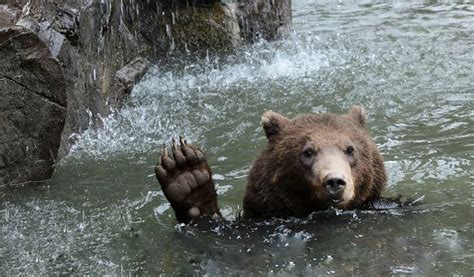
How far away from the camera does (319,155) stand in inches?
191

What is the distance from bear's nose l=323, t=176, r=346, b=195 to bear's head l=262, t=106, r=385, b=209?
2.1 inches

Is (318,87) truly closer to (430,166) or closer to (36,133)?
(430,166)

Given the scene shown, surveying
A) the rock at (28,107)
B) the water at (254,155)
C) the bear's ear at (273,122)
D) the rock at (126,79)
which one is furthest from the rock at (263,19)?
the bear's ear at (273,122)

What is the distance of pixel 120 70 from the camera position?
9328 mm

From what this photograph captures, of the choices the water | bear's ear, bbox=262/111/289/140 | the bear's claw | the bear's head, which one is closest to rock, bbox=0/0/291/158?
the water

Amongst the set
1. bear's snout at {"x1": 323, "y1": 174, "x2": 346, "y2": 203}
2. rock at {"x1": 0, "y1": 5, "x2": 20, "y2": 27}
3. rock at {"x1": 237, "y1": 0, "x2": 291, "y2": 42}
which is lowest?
rock at {"x1": 237, "y1": 0, "x2": 291, "y2": 42}

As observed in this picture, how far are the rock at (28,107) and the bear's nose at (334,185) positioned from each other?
9.46 feet

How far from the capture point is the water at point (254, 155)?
4605mm

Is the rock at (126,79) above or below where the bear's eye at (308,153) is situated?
below

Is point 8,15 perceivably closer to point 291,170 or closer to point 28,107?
point 28,107

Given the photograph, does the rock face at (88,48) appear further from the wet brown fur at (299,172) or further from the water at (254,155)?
the wet brown fur at (299,172)

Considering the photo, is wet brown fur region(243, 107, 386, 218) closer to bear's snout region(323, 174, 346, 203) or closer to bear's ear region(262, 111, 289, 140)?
bear's ear region(262, 111, 289, 140)

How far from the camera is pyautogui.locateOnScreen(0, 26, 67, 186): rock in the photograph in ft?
20.8

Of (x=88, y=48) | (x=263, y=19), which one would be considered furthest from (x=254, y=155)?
(x=263, y=19)
